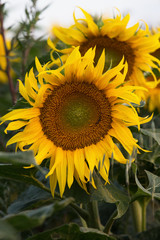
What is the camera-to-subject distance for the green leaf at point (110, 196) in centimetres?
65

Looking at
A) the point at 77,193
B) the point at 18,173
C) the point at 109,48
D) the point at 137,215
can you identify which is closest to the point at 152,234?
the point at 137,215

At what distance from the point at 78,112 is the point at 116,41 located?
254 mm

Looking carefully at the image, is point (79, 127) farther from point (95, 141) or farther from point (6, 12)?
point (6, 12)

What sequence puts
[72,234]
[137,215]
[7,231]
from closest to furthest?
[7,231], [72,234], [137,215]

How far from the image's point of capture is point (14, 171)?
25.2 inches

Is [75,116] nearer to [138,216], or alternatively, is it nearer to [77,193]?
[77,193]

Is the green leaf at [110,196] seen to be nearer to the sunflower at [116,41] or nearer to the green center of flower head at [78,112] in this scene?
the green center of flower head at [78,112]

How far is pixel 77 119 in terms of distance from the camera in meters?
0.76

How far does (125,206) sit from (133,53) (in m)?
0.43

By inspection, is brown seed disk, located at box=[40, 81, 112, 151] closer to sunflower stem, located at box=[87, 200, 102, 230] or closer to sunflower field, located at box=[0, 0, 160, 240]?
sunflower field, located at box=[0, 0, 160, 240]

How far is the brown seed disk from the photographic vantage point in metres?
0.73

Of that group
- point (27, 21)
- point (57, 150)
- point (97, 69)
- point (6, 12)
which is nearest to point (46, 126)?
point (57, 150)

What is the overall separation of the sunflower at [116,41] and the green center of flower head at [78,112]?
5.7 inches

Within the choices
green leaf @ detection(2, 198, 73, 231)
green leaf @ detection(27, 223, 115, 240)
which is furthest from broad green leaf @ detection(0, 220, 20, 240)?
green leaf @ detection(27, 223, 115, 240)
